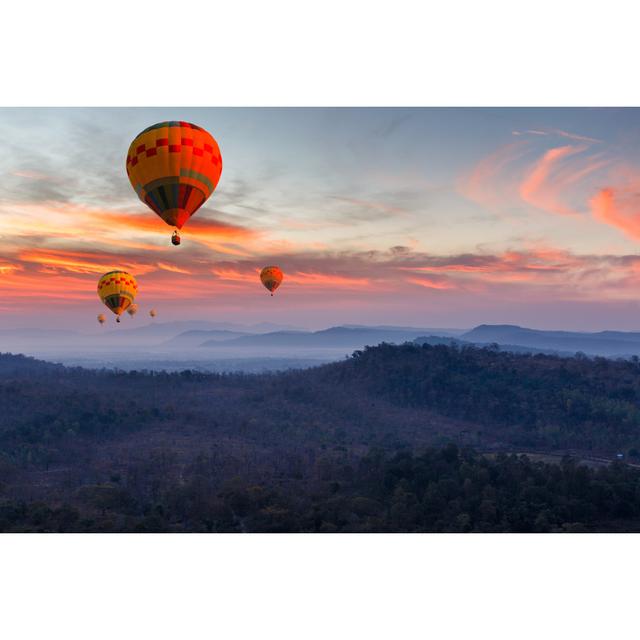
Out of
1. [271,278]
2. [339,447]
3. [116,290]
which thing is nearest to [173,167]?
[116,290]

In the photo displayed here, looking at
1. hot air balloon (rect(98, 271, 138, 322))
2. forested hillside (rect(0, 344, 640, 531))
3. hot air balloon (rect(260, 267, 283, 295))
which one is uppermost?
hot air balloon (rect(260, 267, 283, 295))

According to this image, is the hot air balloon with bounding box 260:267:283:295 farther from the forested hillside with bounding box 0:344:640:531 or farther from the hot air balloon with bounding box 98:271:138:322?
the forested hillside with bounding box 0:344:640:531

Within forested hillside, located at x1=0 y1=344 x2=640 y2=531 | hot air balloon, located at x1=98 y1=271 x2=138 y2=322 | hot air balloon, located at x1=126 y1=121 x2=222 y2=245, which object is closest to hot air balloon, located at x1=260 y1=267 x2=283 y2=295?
hot air balloon, located at x1=98 y1=271 x2=138 y2=322

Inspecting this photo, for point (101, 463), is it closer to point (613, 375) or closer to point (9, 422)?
point (9, 422)

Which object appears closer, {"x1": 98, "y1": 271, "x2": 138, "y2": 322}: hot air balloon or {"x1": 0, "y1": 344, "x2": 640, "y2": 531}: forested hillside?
{"x1": 0, "y1": 344, "x2": 640, "y2": 531}: forested hillside

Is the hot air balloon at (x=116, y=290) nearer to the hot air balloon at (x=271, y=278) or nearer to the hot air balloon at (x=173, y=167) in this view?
the hot air balloon at (x=271, y=278)

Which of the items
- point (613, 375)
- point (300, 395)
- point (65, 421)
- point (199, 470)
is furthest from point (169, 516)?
point (613, 375)

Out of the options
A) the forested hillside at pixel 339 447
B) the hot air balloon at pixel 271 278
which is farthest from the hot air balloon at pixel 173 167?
the hot air balloon at pixel 271 278
